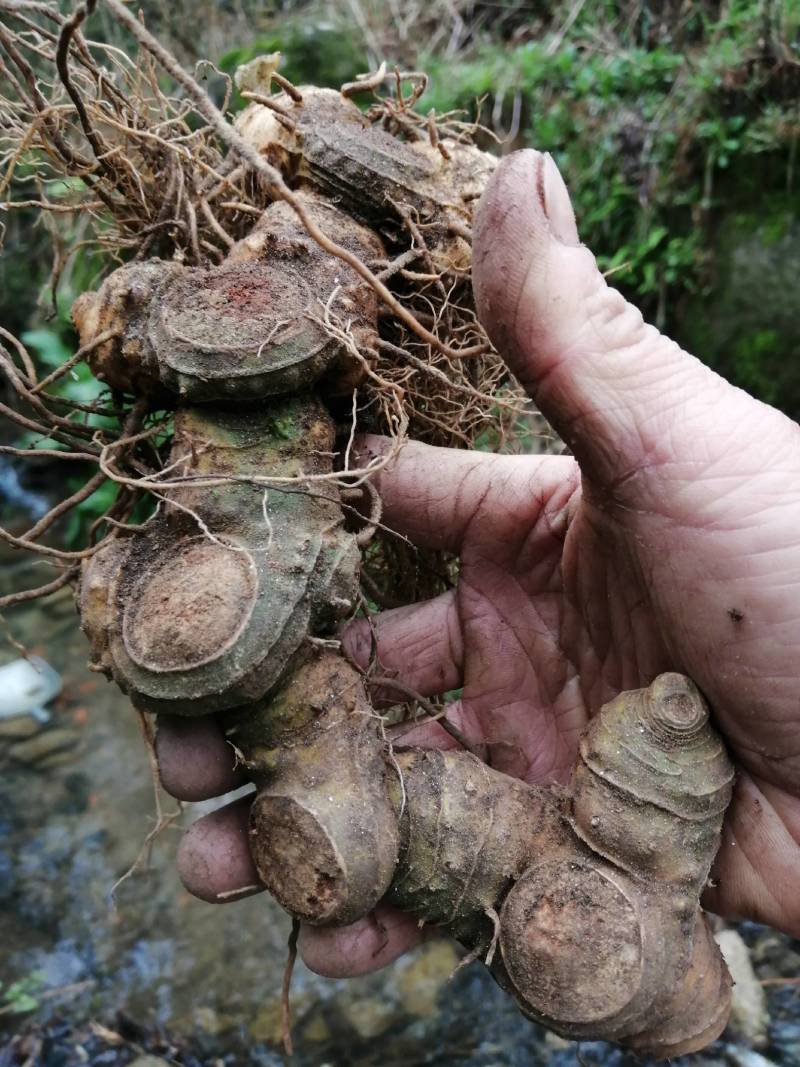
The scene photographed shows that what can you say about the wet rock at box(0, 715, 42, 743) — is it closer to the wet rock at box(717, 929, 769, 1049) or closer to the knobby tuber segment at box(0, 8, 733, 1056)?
the knobby tuber segment at box(0, 8, 733, 1056)

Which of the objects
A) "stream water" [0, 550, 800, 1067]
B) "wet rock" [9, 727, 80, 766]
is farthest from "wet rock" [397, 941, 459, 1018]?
"wet rock" [9, 727, 80, 766]

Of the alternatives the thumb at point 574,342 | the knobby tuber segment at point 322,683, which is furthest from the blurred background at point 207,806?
the thumb at point 574,342

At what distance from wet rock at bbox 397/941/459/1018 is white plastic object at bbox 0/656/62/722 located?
1849mm

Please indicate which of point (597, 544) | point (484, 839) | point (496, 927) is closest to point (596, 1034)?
point (496, 927)

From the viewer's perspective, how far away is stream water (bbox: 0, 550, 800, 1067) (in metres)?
2.35

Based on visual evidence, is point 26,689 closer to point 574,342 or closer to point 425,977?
point 425,977

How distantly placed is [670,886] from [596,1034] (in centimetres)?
24

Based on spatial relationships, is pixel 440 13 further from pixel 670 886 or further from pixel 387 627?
pixel 670 886

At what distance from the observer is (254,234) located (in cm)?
140

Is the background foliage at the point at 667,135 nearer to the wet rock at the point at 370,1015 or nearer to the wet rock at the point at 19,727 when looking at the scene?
the wet rock at the point at 19,727

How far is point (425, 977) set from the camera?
251 centimetres

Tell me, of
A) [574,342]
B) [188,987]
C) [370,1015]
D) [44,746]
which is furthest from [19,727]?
[574,342]

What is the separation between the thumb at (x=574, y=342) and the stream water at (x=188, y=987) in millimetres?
1867

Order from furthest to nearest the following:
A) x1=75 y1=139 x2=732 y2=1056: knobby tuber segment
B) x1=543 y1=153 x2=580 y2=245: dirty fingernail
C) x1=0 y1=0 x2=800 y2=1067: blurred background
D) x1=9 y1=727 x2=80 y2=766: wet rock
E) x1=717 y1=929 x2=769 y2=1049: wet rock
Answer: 1. x1=9 y1=727 x2=80 y2=766: wet rock
2. x1=0 y1=0 x2=800 y2=1067: blurred background
3. x1=717 y1=929 x2=769 y2=1049: wet rock
4. x1=75 y1=139 x2=732 y2=1056: knobby tuber segment
5. x1=543 y1=153 x2=580 y2=245: dirty fingernail
